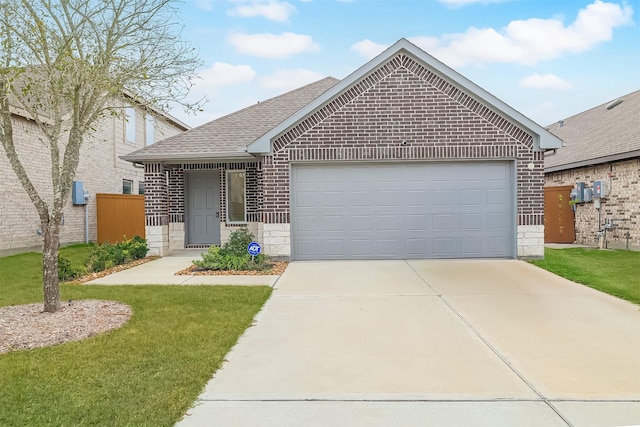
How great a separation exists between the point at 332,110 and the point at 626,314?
24.7ft

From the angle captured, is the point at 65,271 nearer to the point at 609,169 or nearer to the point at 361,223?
the point at 361,223

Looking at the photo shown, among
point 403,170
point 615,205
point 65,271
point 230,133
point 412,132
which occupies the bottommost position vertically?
point 65,271

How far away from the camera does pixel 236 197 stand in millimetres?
13672

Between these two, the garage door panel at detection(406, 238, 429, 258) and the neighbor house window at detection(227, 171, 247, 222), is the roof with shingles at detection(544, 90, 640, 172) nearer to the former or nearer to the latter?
the garage door panel at detection(406, 238, 429, 258)

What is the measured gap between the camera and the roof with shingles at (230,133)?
12328mm

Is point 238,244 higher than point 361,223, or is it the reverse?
point 361,223

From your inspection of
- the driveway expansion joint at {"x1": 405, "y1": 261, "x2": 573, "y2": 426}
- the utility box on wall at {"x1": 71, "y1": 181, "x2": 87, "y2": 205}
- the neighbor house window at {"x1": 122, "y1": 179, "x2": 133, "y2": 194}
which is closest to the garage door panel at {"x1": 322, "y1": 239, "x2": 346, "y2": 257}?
the driveway expansion joint at {"x1": 405, "y1": 261, "x2": 573, "y2": 426}

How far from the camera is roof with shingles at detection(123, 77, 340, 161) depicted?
12.3m

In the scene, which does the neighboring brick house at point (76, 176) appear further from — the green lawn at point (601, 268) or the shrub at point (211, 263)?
the green lawn at point (601, 268)

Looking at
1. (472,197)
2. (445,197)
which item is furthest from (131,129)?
(472,197)

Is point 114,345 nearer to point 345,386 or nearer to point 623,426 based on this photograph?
point 345,386

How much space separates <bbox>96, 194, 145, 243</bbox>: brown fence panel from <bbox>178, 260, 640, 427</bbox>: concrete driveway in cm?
1114

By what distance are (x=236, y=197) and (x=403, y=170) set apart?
17.4ft

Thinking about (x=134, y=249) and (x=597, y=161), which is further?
(x=597, y=161)
